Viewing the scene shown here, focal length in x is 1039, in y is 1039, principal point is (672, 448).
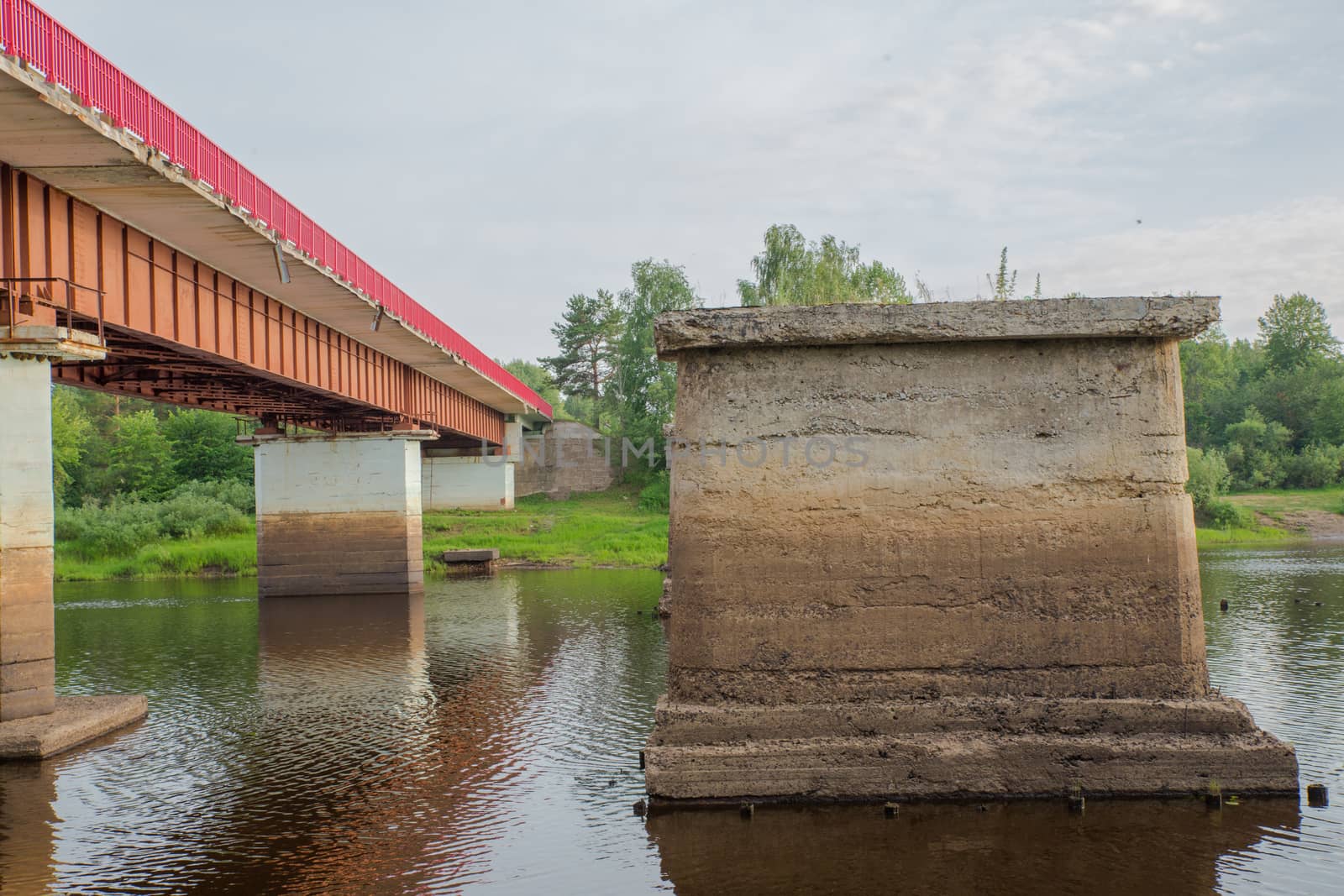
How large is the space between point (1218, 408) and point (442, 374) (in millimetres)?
48645

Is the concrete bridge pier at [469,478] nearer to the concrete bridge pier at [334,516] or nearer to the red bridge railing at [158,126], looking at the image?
the concrete bridge pier at [334,516]

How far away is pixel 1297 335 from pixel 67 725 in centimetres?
7182

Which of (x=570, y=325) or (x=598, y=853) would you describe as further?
(x=570, y=325)

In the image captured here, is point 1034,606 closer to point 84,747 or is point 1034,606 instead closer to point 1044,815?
point 1044,815

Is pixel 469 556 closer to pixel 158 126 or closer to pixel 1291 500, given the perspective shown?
pixel 158 126

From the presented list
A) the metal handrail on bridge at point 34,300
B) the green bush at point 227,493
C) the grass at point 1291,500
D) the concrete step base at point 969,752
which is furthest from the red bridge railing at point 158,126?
the grass at point 1291,500

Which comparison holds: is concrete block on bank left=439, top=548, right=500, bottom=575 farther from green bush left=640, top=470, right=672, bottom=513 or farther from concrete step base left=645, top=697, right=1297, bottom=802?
concrete step base left=645, top=697, right=1297, bottom=802

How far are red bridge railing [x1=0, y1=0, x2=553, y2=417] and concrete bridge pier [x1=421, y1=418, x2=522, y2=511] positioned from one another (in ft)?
83.5

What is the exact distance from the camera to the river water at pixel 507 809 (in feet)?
21.6

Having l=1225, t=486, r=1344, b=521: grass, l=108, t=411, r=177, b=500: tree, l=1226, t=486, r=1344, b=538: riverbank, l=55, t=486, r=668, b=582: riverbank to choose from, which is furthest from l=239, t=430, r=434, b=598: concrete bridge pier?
l=1225, t=486, r=1344, b=521: grass

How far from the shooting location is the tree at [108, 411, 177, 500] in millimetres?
53625

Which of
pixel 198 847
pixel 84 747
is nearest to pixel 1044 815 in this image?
pixel 198 847

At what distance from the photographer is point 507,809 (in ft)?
27.6

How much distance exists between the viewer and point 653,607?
22031 millimetres
